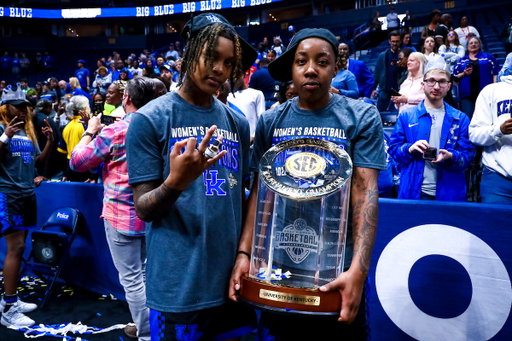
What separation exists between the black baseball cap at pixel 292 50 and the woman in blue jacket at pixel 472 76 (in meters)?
5.20

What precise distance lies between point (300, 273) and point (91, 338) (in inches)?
96.6

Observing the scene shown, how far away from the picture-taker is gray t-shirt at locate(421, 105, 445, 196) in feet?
10.4

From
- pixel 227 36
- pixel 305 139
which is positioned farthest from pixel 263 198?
pixel 227 36

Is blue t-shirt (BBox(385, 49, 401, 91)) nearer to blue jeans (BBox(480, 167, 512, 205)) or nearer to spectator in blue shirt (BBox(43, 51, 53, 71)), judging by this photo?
blue jeans (BBox(480, 167, 512, 205))

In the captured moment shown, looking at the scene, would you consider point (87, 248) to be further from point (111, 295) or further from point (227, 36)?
point (227, 36)

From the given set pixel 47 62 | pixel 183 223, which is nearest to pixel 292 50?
pixel 183 223

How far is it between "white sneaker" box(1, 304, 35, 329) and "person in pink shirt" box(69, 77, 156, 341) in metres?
1.19

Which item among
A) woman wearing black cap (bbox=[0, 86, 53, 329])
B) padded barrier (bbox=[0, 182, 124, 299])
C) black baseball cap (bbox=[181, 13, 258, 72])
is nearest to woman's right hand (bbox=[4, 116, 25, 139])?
woman wearing black cap (bbox=[0, 86, 53, 329])

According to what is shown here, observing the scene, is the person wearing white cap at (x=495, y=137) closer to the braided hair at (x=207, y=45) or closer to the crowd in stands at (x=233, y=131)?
the crowd in stands at (x=233, y=131)

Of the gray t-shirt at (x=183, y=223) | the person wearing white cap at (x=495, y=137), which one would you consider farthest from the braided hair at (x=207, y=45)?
the person wearing white cap at (x=495, y=137)

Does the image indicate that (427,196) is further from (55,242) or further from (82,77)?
(82,77)

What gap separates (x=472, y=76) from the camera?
20.2 feet

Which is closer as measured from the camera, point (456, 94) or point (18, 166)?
point (18, 166)

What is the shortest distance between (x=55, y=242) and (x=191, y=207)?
3179 mm
